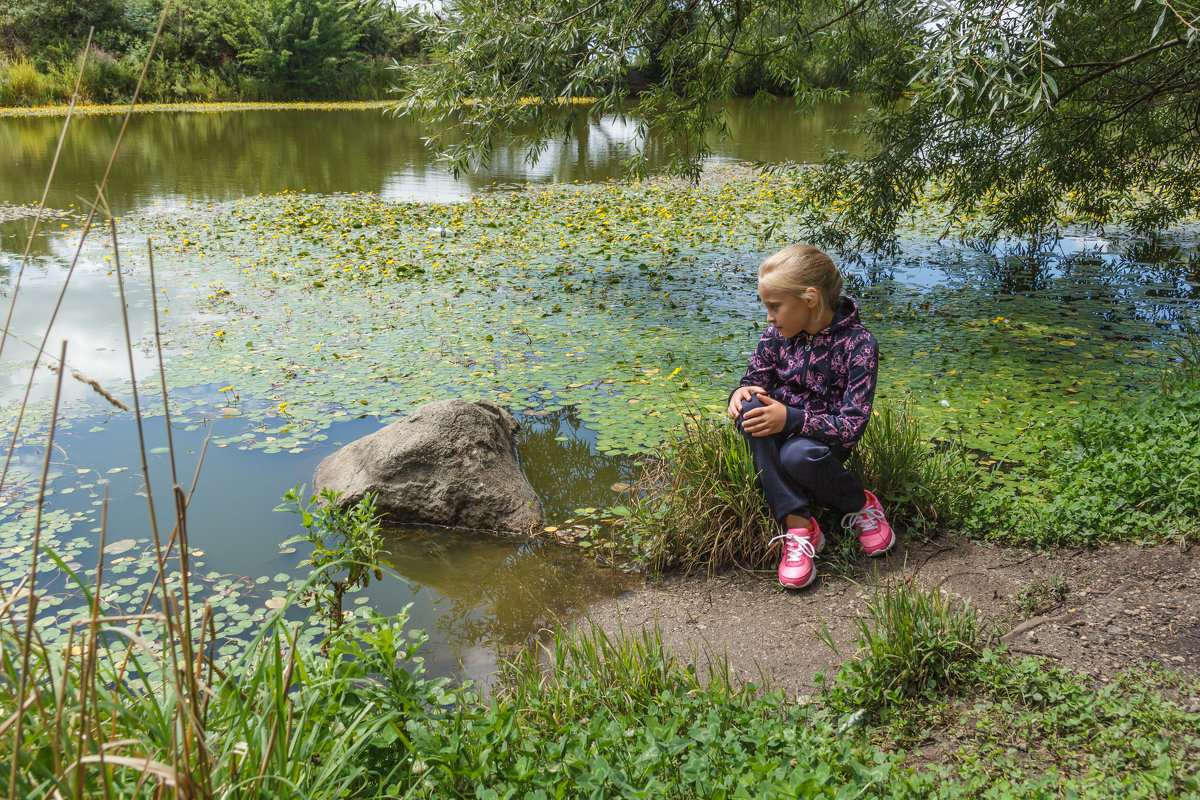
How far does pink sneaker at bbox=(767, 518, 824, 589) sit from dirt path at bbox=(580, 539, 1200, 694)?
0.16 feet

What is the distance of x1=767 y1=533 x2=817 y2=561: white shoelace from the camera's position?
310 centimetres

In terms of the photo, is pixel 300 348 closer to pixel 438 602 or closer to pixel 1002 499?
pixel 438 602

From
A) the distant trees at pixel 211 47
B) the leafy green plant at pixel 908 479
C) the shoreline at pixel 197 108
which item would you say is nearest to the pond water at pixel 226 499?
the leafy green plant at pixel 908 479

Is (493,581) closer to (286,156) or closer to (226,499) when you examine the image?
(226,499)

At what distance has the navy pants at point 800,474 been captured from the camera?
3.08 m

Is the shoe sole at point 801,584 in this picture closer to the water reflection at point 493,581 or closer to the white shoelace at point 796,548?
the white shoelace at point 796,548

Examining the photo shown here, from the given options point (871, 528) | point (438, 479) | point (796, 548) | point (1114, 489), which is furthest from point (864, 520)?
point (438, 479)

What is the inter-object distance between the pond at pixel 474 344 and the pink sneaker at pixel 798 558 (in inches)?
28.3

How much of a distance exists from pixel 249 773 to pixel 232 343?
516 centimetres

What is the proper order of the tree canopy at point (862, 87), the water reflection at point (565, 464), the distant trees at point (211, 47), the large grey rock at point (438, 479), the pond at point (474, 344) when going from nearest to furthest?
the pond at point (474, 344), the large grey rock at point (438, 479), the water reflection at point (565, 464), the tree canopy at point (862, 87), the distant trees at point (211, 47)

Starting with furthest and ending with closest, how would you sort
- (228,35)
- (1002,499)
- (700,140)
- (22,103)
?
(228,35) → (22,103) → (700,140) → (1002,499)

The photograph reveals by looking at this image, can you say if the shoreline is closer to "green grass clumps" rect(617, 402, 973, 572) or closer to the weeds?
"green grass clumps" rect(617, 402, 973, 572)

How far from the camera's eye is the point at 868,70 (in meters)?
7.30

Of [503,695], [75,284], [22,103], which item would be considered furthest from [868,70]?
[22,103]
